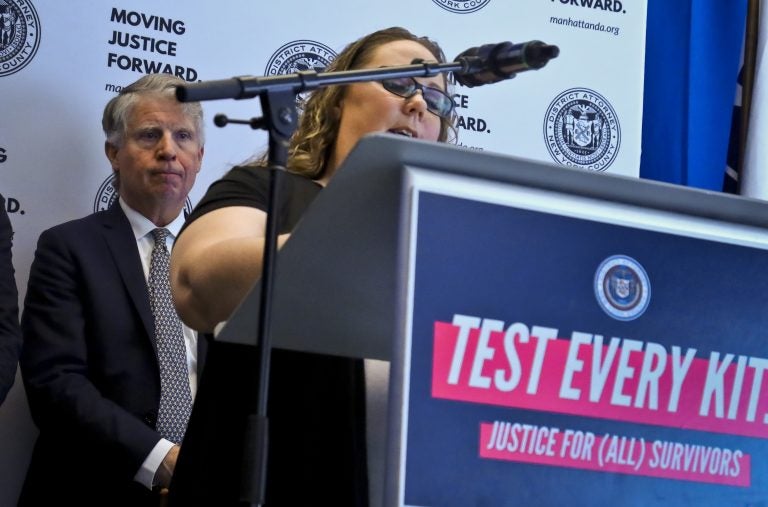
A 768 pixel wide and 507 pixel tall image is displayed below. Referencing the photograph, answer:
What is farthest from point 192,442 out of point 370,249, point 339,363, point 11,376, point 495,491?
point 11,376

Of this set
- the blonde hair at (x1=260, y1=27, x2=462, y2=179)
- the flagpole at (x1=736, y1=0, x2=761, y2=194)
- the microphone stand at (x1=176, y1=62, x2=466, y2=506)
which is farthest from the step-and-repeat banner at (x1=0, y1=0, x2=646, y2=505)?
the microphone stand at (x1=176, y1=62, x2=466, y2=506)

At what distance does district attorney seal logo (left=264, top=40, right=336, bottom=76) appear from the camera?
3.55 metres

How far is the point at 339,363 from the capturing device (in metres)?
1.69

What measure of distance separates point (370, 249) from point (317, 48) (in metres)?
2.34

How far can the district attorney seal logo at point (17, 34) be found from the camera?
3277 millimetres

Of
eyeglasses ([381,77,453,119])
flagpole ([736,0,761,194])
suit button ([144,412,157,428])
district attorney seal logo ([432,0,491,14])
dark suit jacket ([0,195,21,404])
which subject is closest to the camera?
eyeglasses ([381,77,453,119])

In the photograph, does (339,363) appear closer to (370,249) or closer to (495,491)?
(370,249)

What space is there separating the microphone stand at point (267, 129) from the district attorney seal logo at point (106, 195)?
1.92m

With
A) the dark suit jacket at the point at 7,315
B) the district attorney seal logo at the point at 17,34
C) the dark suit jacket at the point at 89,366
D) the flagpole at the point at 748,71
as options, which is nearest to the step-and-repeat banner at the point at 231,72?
the district attorney seal logo at the point at 17,34

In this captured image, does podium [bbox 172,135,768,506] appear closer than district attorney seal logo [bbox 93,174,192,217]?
Yes

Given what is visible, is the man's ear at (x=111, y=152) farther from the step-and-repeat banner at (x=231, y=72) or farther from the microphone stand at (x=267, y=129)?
the microphone stand at (x=267, y=129)

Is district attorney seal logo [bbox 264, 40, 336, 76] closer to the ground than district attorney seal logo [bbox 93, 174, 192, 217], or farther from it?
farther from it

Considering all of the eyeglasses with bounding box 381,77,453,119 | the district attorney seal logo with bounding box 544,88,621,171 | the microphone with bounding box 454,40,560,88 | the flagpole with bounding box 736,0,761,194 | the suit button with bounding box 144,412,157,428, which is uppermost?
the flagpole with bounding box 736,0,761,194

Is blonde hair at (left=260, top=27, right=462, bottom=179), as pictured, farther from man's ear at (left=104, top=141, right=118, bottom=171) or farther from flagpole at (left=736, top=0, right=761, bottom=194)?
flagpole at (left=736, top=0, right=761, bottom=194)
